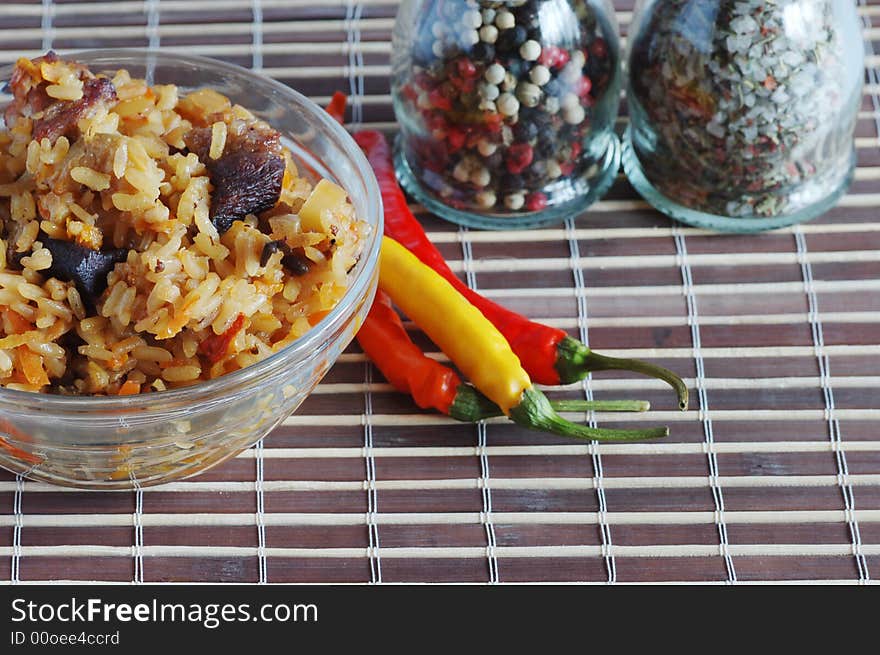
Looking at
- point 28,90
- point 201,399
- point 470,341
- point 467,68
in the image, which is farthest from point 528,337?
point 28,90

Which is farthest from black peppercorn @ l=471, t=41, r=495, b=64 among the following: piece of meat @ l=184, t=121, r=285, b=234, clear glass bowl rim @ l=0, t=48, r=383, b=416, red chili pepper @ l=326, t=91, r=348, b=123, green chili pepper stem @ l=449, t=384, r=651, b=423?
green chili pepper stem @ l=449, t=384, r=651, b=423

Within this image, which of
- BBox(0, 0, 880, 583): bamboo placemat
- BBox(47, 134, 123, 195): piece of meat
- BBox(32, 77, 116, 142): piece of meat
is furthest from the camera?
BBox(0, 0, 880, 583): bamboo placemat

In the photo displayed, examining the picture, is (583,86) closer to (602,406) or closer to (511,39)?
(511,39)

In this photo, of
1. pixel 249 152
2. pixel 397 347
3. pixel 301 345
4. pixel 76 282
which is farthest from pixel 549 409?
pixel 76 282

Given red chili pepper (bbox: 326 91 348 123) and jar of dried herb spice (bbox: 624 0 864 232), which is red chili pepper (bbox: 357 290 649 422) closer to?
jar of dried herb spice (bbox: 624 0 864 232)

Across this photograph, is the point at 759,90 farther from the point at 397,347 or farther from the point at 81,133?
the point at 81,133

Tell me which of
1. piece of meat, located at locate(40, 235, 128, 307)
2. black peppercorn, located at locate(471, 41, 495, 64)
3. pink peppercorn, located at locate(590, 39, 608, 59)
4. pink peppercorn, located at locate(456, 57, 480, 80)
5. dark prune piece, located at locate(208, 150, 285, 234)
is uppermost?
pink peppercorn, located at locate(590, 39, 608, 59)
